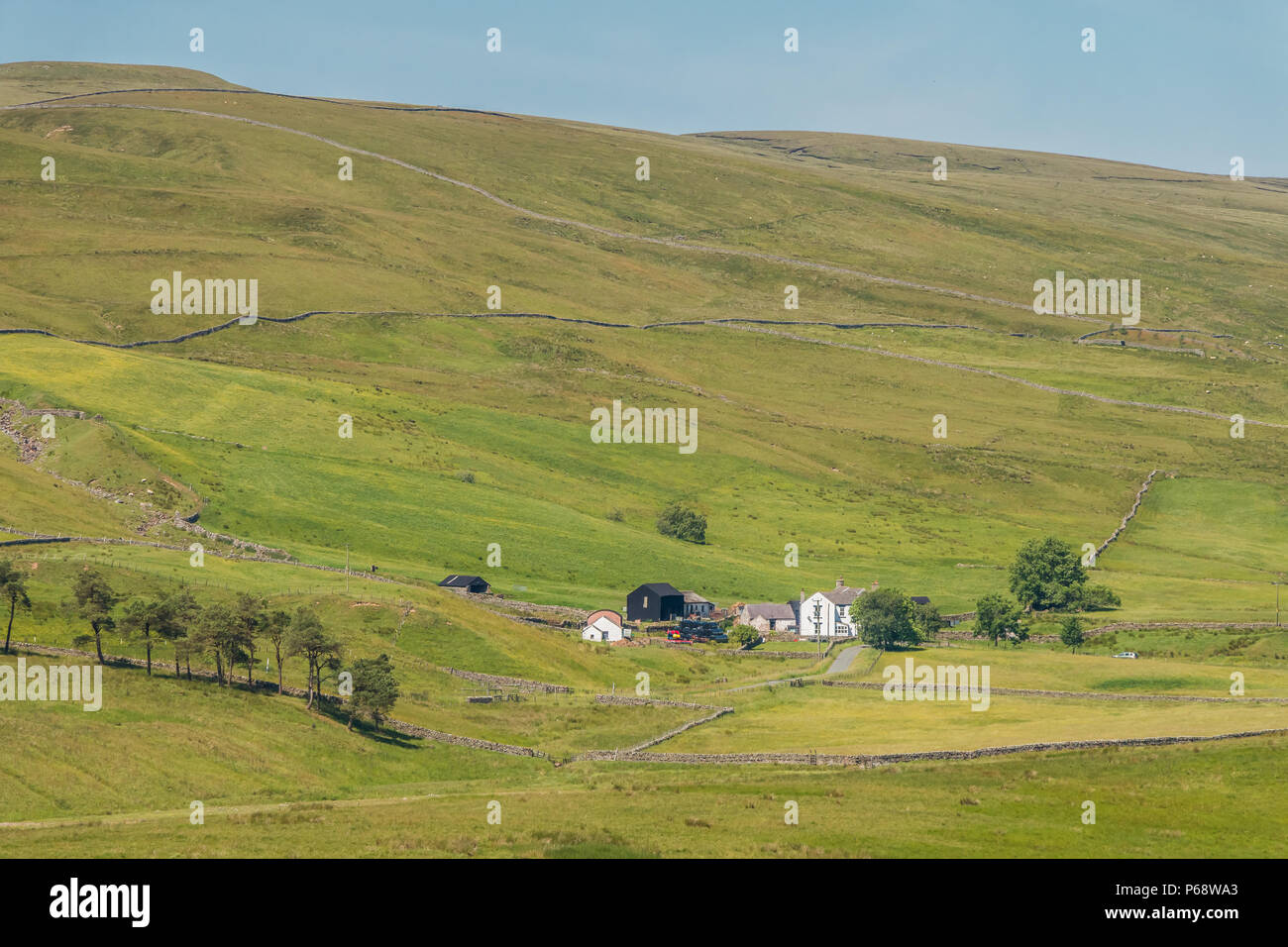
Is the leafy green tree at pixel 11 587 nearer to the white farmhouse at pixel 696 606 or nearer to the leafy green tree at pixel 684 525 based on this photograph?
the white farmhouse at pixel 696 606

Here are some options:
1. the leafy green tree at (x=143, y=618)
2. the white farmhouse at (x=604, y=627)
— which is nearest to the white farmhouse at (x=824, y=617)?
the white farmhouse at (x=604, y=627)

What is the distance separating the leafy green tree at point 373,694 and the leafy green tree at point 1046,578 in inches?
2917

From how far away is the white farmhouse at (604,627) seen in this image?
109000 millimetres

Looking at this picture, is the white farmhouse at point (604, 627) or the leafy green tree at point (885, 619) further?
the leafy green tree at point (885, 619)

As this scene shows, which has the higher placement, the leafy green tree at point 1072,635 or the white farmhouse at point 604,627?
the white farmhouse at point 604,627

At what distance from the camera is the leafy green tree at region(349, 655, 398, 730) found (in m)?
72.7

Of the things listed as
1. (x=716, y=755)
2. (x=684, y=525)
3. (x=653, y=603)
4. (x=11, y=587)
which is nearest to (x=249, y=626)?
(x=11, y=587)

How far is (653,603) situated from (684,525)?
2575cm

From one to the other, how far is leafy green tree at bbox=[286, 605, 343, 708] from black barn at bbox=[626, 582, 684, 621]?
44.1 metres

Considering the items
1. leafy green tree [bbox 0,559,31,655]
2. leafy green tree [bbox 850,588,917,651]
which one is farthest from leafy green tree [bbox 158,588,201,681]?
leafy green tree [bbox 850,588,917,651]

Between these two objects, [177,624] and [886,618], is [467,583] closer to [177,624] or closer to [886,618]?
[886,618]
